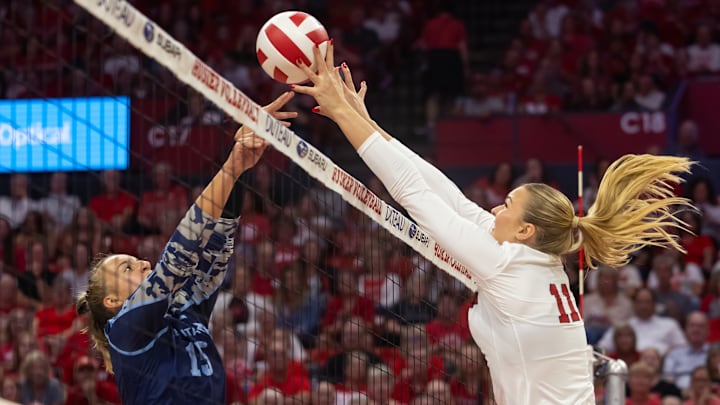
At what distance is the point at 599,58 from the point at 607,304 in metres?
4.67

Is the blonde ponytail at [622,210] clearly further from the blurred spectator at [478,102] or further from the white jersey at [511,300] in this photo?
the blurred spectator at [478,102]

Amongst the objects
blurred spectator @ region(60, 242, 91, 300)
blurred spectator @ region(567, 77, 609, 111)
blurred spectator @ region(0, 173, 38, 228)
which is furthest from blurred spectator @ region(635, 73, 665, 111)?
blurred spectator @ region(0, 173, 38, 228)

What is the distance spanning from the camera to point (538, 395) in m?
3.53

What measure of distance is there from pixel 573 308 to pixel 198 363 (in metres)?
1.32

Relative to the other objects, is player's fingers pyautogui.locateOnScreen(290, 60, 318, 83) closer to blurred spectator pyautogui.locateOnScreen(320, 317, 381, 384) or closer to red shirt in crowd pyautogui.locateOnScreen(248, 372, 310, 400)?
red shirt in crowd pyautogui.locateOnScreen(248, 372, 310, 400)

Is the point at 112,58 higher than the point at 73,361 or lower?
higher

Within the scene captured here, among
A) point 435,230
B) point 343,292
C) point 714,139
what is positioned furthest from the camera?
point 714,139

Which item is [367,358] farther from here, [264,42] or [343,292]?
Result: [264,42]

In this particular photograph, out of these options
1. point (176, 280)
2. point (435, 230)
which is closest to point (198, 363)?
point (176, 280)

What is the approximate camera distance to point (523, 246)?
3549 millimetres

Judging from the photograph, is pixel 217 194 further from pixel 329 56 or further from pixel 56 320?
pixel 56 320

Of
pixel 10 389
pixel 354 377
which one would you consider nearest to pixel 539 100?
pixel 354 377

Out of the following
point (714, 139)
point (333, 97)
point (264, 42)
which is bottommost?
point (333, 97)

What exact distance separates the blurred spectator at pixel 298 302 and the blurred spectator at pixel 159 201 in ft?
3.80
